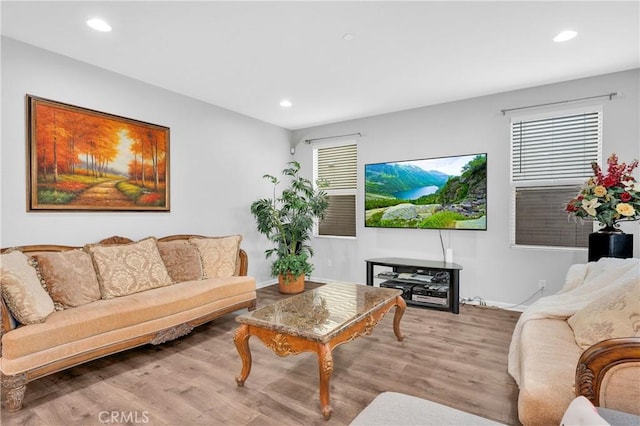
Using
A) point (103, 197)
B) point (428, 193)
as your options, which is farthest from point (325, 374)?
point (428, 193)

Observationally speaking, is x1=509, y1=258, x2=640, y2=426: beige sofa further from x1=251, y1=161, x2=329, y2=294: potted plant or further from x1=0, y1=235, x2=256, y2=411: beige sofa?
x1=251, y1=161, x2=329, y2=294: potted plant

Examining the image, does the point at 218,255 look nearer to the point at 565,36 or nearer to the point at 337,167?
the point at 337,167

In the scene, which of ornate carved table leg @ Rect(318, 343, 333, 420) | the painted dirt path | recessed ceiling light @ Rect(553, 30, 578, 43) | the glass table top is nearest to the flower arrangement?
recessed ceiling light @ Rect(553, 30, 578, 43)

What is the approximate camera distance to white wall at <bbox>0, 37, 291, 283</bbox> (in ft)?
8.76

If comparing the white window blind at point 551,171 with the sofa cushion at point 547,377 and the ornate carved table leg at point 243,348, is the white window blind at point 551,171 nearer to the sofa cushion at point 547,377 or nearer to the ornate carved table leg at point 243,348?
the sofa cushion at point 547,377

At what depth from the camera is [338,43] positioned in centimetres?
274

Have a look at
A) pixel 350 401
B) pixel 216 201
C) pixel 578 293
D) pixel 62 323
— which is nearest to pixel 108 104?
pixel 216 201

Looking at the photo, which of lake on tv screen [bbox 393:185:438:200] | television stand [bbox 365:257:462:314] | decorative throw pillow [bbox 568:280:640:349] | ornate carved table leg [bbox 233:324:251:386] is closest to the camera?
decorative throw pillow [bbox 568:280:640:349]

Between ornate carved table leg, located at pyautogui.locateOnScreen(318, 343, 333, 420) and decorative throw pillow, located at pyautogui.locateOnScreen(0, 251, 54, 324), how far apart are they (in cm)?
187

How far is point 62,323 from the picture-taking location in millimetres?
2188

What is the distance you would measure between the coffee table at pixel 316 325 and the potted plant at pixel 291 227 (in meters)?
1.87

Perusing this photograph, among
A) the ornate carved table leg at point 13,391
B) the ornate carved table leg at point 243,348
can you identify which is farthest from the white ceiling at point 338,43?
the ornate carved table leg at point 13,391

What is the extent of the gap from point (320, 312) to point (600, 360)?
147cm

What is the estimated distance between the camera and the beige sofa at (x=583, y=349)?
4.08ft
